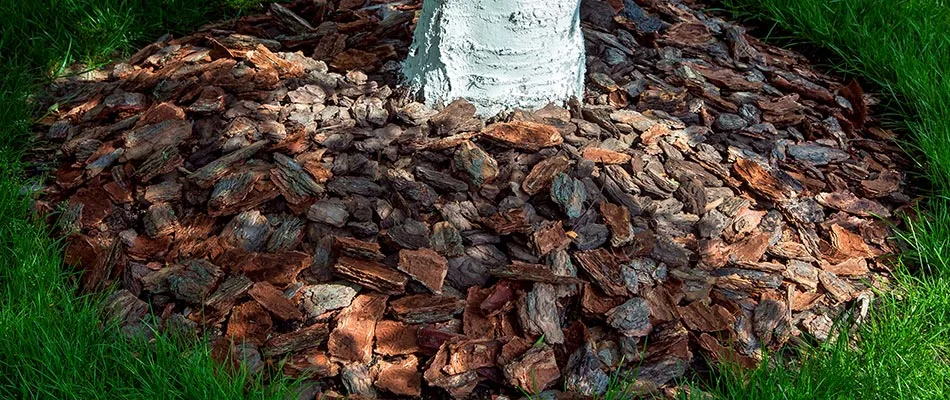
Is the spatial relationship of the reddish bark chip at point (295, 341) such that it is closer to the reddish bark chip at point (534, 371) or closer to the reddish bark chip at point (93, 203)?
the reddish bark chip at point (534, 371)

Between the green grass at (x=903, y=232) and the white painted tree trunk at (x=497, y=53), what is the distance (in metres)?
1.11

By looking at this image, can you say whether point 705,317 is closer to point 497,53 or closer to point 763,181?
point 763,181

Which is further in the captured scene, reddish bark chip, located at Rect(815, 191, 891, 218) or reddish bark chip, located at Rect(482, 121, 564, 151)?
reddish bark chip, located at Rect(815, 191, 891, 218)

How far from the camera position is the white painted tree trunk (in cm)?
283

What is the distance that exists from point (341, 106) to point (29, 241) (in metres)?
1.04

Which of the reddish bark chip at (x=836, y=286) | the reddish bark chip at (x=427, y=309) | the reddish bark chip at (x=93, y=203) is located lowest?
the reddish bark chip at (x=836, y=286)

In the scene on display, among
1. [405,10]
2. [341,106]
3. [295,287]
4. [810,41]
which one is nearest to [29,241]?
[295,287]

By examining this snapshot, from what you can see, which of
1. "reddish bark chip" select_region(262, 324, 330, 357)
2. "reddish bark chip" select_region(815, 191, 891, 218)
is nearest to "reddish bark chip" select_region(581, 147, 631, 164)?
"reddish bark chip" select_region(815, 191, 891, 218)

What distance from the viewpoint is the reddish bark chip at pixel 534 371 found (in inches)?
91.0

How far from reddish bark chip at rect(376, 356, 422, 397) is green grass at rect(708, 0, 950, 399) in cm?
77

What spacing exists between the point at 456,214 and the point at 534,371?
1.85ft

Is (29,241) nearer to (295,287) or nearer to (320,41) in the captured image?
(295,287)

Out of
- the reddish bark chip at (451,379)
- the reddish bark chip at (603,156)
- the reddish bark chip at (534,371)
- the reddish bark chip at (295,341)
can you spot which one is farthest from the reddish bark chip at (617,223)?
the reddish bark chip at (295,341)

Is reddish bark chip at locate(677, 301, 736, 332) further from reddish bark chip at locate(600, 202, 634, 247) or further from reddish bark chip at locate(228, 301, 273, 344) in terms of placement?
reddish bark chip at locate(228, 301, 273, 344)
